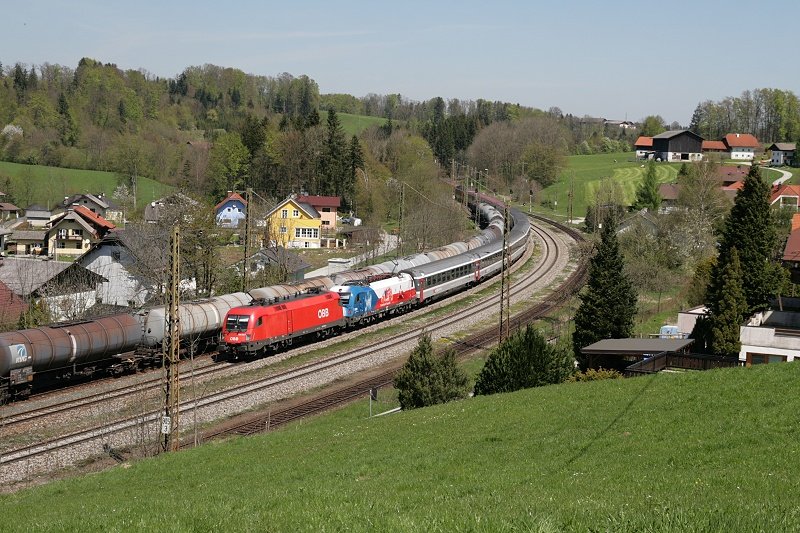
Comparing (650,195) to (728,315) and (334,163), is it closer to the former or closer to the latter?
(334,163)

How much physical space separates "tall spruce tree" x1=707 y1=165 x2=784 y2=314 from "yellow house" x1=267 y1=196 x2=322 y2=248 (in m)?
57.7

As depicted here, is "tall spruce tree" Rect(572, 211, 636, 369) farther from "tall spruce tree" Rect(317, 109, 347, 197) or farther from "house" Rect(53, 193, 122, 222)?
"house" Rect(53, 193, 122, 222)

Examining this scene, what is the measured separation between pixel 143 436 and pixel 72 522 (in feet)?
51.6

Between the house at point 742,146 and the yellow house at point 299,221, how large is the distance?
98549 millimetres

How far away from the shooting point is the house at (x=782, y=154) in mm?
156625

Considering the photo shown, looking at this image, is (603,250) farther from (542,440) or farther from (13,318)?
(13,318)

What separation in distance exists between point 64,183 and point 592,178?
87.1 m

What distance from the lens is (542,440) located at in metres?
20.6

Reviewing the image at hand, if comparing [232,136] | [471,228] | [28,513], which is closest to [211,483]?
[28,513]

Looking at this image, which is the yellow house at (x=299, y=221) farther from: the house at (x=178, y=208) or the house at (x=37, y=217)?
the house at (x=37, y=217)

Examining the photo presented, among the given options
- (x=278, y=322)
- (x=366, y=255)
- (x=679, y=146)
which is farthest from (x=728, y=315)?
(x=679, y=146)

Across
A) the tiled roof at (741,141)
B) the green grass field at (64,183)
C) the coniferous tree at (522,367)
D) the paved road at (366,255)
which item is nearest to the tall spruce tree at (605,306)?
the coniferous tree at (522,367)

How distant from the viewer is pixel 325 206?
338ft

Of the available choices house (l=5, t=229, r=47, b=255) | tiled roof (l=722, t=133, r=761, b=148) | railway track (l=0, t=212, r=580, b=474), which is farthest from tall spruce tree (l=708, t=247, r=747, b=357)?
tiled roof (l=722, t=133, r=761, b=148)
